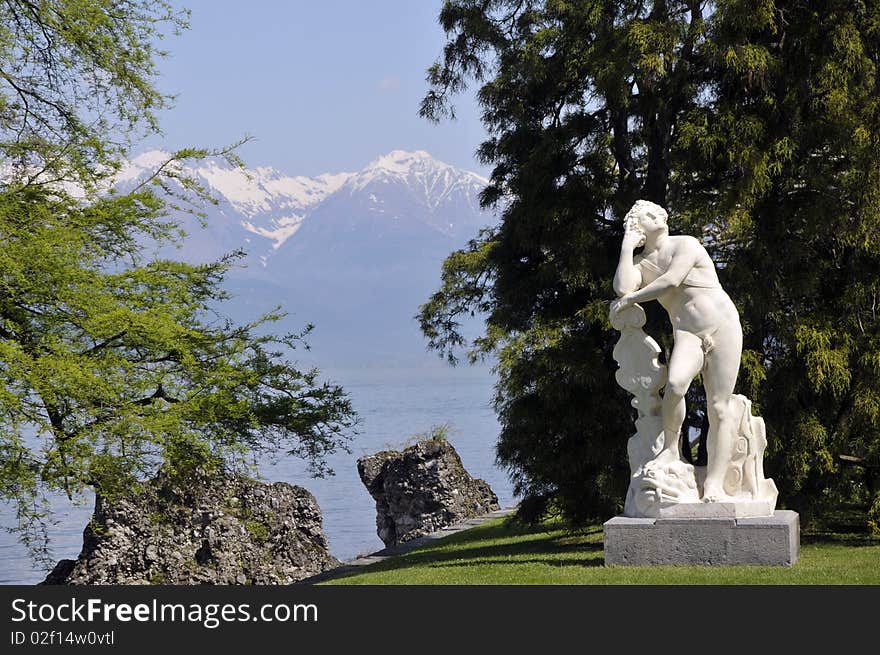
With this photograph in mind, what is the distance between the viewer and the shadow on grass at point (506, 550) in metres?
9.94

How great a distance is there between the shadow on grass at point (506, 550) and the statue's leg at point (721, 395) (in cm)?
118

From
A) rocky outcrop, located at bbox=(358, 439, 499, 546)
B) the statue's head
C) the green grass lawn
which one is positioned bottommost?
the green grass lawn

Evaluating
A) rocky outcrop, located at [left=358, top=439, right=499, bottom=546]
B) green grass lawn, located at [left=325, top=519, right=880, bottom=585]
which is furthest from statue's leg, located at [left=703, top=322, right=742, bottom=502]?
rocky outcrop, located at [left=358, top=439, right=499, bottom=546]

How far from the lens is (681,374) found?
8.90m

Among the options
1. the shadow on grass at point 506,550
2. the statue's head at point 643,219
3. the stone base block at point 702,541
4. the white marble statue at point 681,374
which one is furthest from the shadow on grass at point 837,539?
the statue's head at point 643,219

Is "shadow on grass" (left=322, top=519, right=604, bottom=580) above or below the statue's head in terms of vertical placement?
below

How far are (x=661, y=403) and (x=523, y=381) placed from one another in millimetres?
2967

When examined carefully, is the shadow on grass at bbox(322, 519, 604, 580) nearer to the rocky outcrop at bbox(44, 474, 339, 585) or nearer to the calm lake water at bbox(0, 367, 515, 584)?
the calm lake water at bbox(0, 367, 515, 584)

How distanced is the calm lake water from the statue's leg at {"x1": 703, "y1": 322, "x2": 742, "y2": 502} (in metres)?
3.67

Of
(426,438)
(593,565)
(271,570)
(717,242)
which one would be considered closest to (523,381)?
(717,242)

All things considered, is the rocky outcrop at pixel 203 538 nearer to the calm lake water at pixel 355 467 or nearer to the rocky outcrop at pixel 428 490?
the calm lake water at pixel 355 467

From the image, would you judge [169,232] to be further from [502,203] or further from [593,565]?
[593,565]

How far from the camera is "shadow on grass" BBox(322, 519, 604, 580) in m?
9.94

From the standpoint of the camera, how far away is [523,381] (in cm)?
1204
